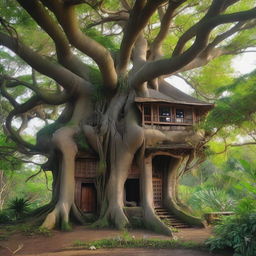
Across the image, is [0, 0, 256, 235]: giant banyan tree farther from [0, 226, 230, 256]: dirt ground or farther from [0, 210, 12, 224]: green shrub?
[0, 210, 12, 224]: green shrub

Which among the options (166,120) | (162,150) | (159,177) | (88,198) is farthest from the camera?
(159,177)

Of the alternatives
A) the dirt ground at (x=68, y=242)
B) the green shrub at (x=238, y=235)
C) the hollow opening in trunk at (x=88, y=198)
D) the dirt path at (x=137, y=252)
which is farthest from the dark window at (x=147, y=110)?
the dirt path at (x=137, y=252)

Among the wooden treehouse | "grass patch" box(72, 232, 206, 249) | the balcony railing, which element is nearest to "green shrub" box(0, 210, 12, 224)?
the wooden treehouse

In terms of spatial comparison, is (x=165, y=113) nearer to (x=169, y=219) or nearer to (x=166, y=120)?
(x=166, y=120)

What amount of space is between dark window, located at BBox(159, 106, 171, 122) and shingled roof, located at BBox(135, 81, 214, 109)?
561 millimetres

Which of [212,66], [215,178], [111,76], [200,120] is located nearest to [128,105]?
[111,76]

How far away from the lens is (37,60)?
14.1 metres

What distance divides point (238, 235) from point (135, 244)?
11.2 ft

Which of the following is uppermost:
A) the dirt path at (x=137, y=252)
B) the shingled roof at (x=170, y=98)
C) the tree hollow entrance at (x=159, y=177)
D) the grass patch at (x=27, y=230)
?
the shingled roof at (x=170, y=98)

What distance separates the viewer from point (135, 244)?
32.6 ft

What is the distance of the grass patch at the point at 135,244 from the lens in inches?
382

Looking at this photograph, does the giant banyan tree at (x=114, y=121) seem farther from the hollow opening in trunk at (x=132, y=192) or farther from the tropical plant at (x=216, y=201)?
the tropical plant at (x=216, y=201)

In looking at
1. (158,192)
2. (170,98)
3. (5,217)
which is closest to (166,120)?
(170,98)

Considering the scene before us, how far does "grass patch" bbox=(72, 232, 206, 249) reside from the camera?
9.70 m
